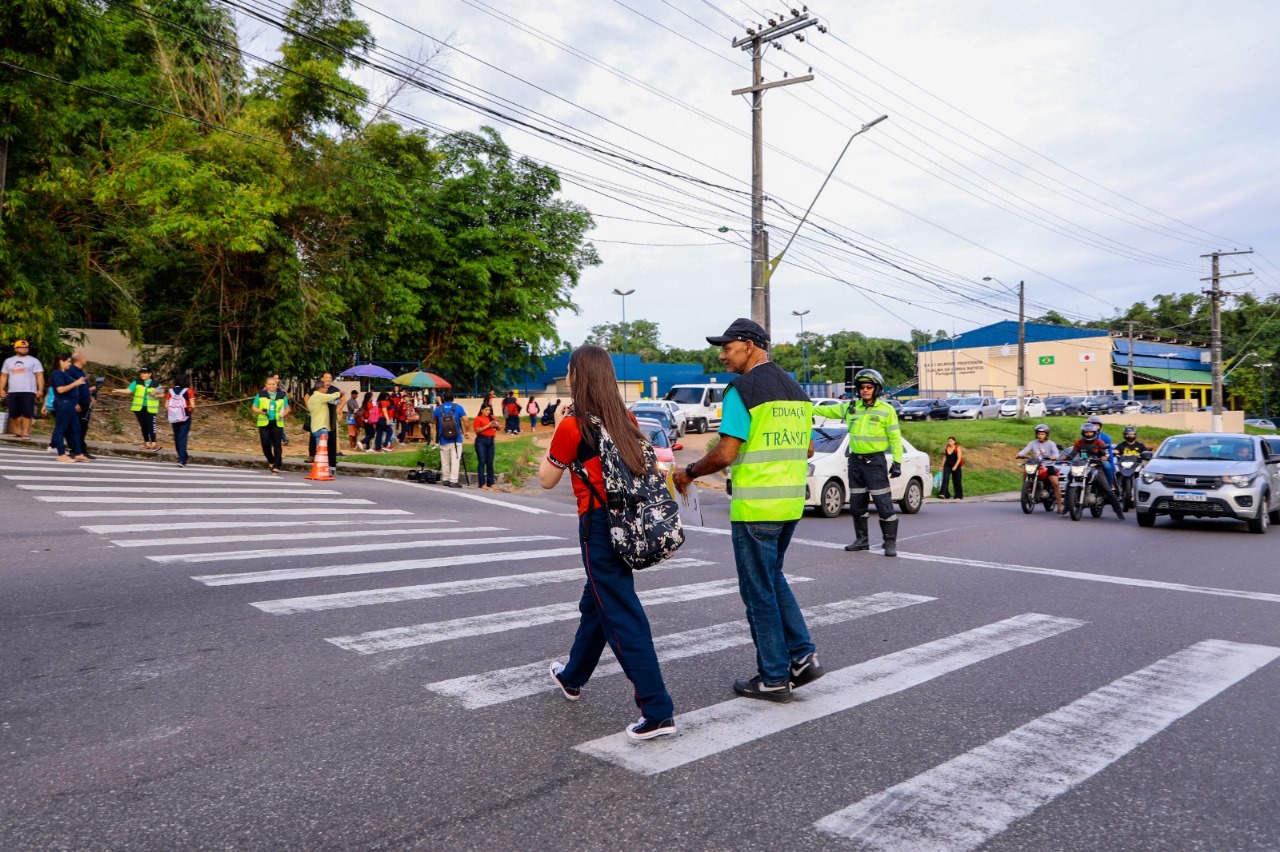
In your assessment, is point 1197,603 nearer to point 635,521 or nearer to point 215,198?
point 635,521

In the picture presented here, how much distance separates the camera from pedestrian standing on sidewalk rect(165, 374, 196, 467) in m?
17.0

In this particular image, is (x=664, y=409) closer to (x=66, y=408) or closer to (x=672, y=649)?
(x=66, y=408)

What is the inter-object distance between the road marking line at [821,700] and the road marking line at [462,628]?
1.99 meters

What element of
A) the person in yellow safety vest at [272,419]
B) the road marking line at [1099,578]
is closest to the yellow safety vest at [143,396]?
A: the person in yellow safety vest at [272,419]

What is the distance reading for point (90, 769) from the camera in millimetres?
3717

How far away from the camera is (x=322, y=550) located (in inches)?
368

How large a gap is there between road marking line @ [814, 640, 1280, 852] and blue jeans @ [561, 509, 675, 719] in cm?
96

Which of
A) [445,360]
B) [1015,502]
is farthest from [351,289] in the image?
[1015,502]

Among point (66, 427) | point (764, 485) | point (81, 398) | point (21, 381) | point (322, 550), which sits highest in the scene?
A: point (21, 381)

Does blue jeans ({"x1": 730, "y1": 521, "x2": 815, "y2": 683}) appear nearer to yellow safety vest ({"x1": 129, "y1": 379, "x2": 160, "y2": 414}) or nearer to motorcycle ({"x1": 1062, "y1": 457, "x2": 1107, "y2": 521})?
motorcycle ({"x1": 1062, "y1": 457, "x2": 1107, "y2": 521})

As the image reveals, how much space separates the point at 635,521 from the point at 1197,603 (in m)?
6.07

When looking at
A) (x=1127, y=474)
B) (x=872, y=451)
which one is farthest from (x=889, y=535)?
(x=1127, y=474)

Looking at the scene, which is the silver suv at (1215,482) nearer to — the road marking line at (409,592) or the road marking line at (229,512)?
the road marking line at (409,592)

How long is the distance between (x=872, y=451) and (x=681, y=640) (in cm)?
497
